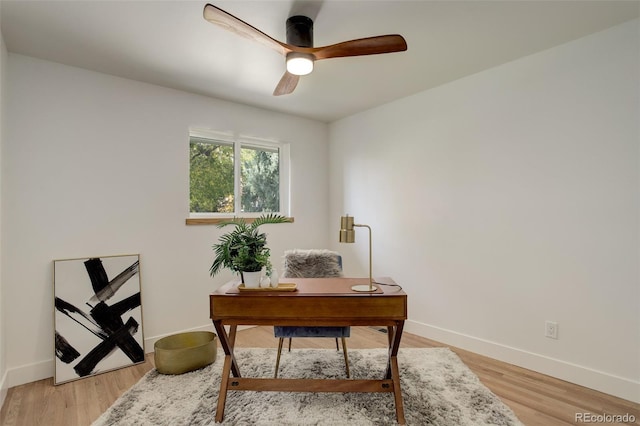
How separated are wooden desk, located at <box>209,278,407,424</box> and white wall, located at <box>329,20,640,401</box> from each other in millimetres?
1328

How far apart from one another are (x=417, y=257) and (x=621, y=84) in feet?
6.63

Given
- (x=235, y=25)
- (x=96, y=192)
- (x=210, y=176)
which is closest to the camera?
(x=235, y=25)

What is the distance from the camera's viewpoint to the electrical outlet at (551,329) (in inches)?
97.1

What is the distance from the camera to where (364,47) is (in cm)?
189

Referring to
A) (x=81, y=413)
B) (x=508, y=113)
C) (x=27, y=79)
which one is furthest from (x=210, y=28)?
(x=81, y=413)

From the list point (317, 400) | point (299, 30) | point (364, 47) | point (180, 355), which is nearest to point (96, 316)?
point (180, 355)

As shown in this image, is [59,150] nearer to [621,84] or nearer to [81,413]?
[81,413]

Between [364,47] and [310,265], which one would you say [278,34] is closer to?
[364,47]

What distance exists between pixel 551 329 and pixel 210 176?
3261mm

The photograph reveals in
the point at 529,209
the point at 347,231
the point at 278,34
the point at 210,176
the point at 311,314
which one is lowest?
the point at 311,314

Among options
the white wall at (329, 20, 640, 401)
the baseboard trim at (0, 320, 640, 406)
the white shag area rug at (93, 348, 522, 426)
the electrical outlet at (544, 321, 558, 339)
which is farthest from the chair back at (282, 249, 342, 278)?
the electrical outlet at (544, 321, 558, 339)

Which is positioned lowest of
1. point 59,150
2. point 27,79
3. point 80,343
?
point 80,343

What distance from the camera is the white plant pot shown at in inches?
79.8

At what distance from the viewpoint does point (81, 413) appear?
6.77 feet
